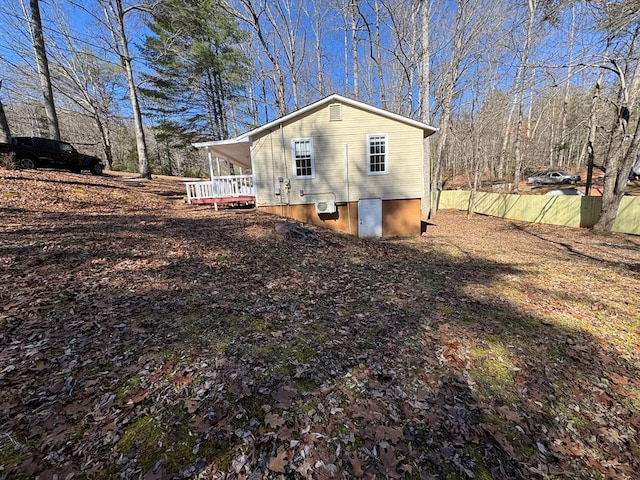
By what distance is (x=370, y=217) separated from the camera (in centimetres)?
1321

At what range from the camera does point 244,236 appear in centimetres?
855

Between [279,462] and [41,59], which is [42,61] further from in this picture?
[279,462]

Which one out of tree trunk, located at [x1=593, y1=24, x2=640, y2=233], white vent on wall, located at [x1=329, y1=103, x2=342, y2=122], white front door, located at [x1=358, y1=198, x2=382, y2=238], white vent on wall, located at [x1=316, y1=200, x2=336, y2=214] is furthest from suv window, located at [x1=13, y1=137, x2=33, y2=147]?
tree trunk, located at [x1=593, y1=24, x2=640, y2=233]

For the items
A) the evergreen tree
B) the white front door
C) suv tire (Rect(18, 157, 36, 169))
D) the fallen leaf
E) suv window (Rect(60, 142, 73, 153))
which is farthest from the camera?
the evergreen tree

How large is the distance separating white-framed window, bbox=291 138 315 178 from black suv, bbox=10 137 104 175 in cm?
1128

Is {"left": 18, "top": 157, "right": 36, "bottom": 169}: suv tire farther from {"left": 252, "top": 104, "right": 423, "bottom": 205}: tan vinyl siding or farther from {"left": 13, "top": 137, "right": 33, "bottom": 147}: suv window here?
{"left": 252, "top": 104, "right": 423, "bottom": 205}: tan vinyl siding

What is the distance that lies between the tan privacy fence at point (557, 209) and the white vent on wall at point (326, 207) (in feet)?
45.5

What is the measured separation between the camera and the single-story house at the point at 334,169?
490 inches

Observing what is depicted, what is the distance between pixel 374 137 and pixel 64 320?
39.8ft

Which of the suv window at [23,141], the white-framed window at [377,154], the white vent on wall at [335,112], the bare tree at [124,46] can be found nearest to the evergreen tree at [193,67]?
the bare tree at [124,46]

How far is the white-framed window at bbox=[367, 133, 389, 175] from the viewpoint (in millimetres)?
12609

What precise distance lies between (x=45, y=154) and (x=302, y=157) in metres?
12.2

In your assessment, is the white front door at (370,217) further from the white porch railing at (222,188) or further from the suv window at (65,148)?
the suv window at (65,148)

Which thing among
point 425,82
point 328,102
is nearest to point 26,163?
point 328,102
